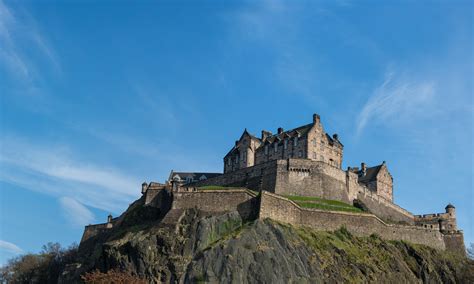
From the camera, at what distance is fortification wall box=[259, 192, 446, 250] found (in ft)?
196

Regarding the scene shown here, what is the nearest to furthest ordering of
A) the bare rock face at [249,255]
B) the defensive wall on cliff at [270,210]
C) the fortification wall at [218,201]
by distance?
the bare rock face at [249,255] → the defensive wall on cliff at [270,210] → the fortification wall at [218,201]

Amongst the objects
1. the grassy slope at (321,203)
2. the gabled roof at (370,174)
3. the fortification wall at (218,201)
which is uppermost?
the gabled roof at (370,174)

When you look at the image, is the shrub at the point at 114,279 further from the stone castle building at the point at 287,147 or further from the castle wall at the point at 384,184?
the castle wall at the point at 384,184

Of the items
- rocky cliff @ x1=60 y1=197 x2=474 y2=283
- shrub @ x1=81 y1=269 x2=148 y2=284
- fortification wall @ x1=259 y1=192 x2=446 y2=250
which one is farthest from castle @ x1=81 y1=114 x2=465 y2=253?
shrub @ x1=81 y1=269 x2=148 y2=284

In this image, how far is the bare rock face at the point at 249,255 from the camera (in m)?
52.5

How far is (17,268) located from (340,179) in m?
41.2

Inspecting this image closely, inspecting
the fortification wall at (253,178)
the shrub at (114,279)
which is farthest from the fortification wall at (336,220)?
the shrub at (114,279)

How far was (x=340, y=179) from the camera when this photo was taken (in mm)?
72062

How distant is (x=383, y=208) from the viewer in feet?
255

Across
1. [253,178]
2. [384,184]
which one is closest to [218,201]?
[253,178]

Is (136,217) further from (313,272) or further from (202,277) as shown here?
(313,272)

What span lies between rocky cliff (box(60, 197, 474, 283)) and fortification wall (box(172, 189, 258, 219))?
3.31ft

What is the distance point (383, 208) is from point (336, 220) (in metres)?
16.9

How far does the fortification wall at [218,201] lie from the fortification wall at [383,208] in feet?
65.0
